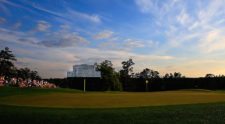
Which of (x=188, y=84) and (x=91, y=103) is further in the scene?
(x=188, y=84)

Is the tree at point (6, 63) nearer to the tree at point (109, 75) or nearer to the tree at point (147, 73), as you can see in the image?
the tree at point (109, 75)

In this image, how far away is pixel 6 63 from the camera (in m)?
40.9

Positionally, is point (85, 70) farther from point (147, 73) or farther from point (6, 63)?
point (147, 73)

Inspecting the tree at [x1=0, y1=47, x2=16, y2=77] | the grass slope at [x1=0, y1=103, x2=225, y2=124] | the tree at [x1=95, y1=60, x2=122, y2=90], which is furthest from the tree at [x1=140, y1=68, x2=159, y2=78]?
the grass slope at [x1=0, y1=103, x2=225, y2=124]

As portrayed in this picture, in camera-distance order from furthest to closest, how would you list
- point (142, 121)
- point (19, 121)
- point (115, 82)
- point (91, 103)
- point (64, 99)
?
point (115, 82)
point (64, 99)
point (91, 103)
point (19, 121)
point (142, 121)

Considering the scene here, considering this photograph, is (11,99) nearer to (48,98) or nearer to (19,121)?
(48,98)

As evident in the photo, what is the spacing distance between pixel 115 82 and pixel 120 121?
37739 mm

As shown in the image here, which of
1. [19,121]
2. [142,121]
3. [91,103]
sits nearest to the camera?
A: [142,121]

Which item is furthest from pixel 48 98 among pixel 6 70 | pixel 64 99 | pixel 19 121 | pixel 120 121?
pixel 6 70

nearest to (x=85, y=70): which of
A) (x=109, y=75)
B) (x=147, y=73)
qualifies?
(x=109, y=75)

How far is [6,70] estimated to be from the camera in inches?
1567

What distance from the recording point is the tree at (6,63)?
39.8m

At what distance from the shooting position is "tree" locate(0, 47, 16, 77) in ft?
131

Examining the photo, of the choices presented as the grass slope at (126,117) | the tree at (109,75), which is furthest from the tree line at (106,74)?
the grass slope at (126,117)
